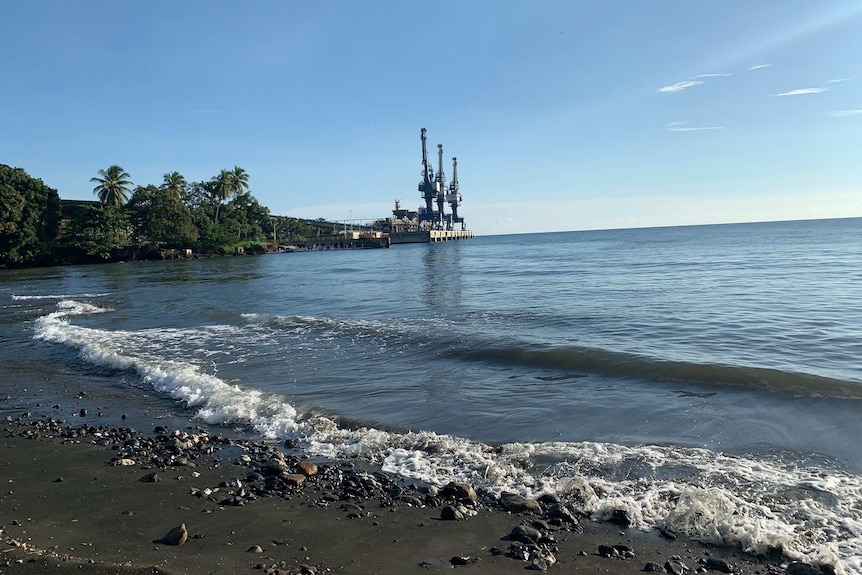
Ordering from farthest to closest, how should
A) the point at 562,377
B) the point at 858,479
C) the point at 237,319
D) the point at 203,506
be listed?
the point at 237,319 → the point at 562,377 → the point at 858,479 → the point at 203,506

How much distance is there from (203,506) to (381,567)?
90.1 inches

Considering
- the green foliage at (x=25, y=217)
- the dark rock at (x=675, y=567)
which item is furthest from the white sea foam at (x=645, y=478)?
the green foliage at (x=25, y=217)

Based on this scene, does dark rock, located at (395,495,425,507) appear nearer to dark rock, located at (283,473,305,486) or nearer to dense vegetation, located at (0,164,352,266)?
dark rock, located at (283,473,305,486)

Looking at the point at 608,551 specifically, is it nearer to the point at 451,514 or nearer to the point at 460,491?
the point at 451,514

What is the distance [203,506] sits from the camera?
5660 millimetres

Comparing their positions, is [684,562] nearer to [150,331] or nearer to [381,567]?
[381,567]

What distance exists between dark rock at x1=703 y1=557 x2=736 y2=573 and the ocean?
0.44 meters

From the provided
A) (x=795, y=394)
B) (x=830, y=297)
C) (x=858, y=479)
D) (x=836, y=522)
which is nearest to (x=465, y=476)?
(x=836, y=522)

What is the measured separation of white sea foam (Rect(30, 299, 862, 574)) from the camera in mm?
5102

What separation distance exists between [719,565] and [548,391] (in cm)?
596

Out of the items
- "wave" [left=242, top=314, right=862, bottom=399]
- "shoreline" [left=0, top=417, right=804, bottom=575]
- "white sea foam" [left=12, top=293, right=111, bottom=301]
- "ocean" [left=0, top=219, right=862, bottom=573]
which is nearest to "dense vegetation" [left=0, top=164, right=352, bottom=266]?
"white sea foam" [left=12, top=293, right=111, bottom=301]

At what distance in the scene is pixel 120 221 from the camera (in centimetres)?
7669

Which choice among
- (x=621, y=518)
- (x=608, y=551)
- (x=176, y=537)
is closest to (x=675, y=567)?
(x=608, y=551)

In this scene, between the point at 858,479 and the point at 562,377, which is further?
the point at 562,377
